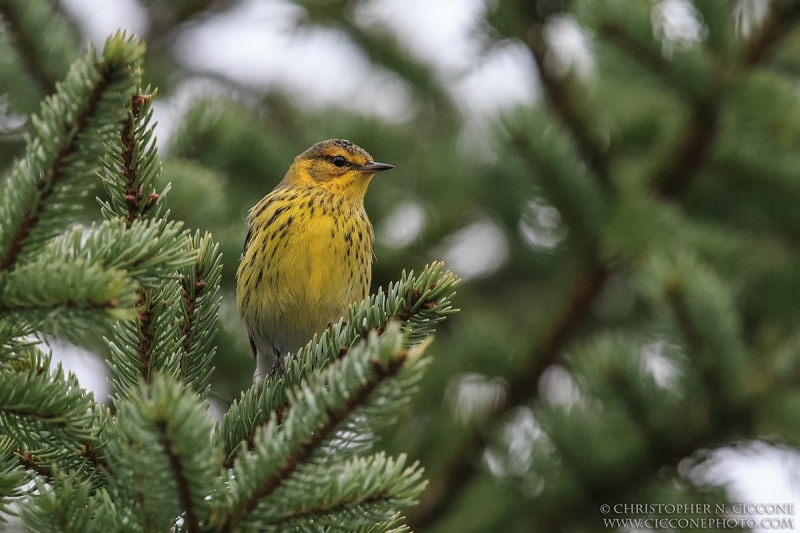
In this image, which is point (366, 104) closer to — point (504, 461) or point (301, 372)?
point (504, 461)

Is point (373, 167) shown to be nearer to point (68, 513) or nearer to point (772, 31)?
point (772, 31)

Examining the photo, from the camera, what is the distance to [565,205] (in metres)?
4.14

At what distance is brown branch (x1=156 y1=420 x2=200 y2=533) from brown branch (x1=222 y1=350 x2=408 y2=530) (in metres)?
0.06

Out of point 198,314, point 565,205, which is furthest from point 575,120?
point 198,314

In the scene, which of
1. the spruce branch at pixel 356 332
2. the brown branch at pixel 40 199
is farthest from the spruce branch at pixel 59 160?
the spruce branch at pixel 356 332

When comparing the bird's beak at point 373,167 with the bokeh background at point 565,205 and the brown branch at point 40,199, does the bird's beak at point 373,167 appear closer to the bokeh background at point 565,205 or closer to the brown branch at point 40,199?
the bokeh background at point 565,205

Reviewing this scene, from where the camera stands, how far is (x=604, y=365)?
364 centimetres

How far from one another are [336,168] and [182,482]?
3.46m

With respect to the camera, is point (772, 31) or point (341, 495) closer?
point (341, 495)

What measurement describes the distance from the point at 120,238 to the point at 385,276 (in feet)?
10.9

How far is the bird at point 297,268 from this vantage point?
167 inches

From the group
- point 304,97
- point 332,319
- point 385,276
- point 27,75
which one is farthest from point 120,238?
point 304,97

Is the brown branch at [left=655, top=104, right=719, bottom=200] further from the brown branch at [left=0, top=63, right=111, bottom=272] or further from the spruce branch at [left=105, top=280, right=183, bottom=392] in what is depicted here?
the brown branch at [left=0, top=63, right=111, bottom=272]

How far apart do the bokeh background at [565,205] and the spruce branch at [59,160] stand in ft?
5.79
